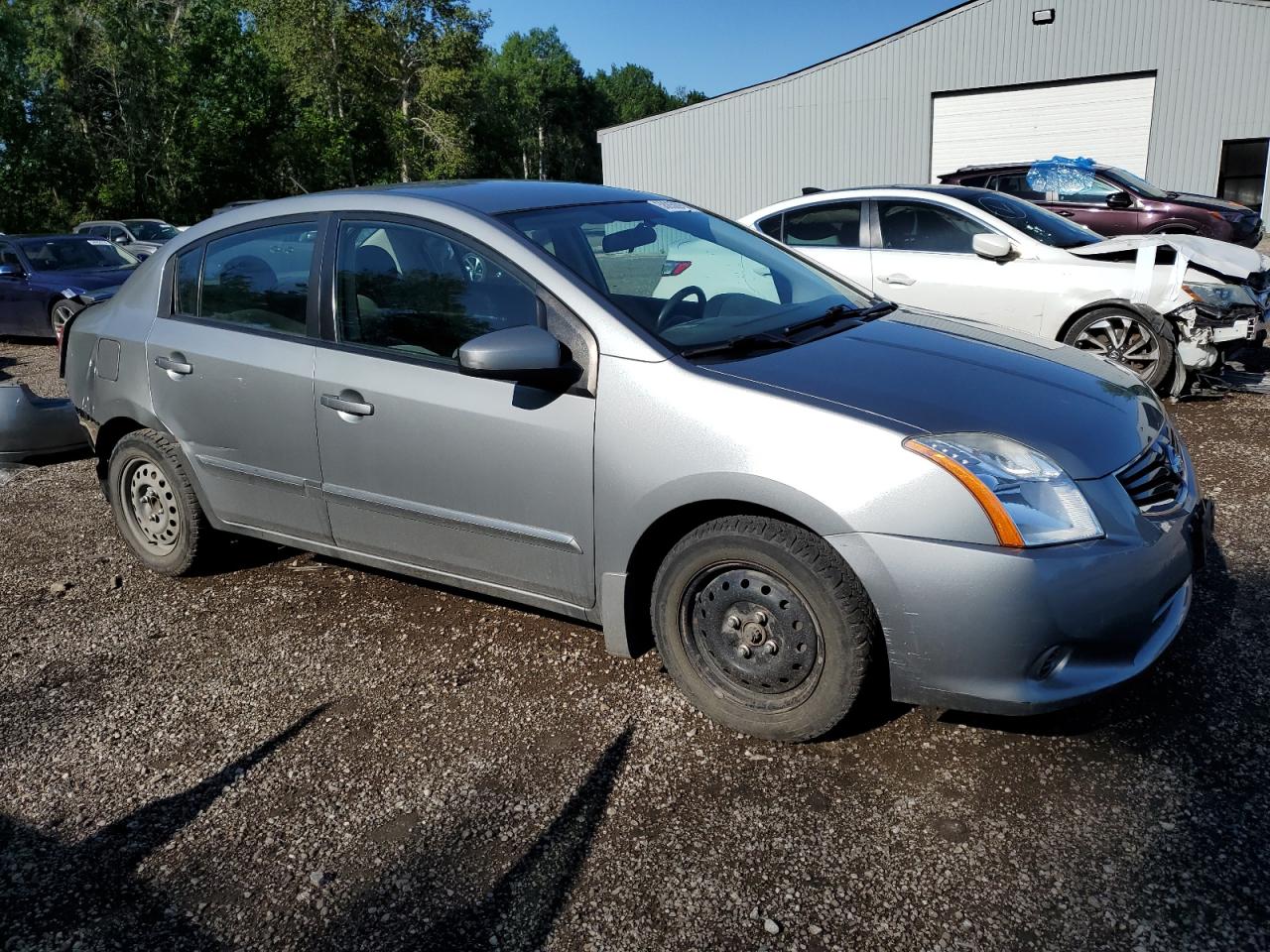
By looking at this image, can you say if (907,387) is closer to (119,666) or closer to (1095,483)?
(1095,483)

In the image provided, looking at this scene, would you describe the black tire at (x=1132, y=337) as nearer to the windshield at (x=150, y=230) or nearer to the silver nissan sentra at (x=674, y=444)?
the silver nissan sentra at (x=674, y=444)

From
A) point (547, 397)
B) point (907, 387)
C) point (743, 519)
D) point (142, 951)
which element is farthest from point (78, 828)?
point (907, 387)

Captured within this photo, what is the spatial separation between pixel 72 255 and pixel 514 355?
41.0ft

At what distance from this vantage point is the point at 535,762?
303 cm

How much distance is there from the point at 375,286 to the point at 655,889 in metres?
2.31

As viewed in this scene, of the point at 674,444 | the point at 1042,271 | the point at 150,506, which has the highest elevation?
the point at 1042,271

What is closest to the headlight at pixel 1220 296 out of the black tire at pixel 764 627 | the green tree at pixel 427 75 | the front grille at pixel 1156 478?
the front grille at pixel 1156 478

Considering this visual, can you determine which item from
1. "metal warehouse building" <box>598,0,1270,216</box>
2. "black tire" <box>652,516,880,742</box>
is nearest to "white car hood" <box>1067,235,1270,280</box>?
"black tire" <box>652,516,880,742</box>

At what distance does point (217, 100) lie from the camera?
37.8m

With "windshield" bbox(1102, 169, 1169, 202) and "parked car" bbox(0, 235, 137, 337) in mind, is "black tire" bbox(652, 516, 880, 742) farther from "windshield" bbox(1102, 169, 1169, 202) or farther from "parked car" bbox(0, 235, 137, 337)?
"windshield" bbox(1102, 169, 1169, 202)

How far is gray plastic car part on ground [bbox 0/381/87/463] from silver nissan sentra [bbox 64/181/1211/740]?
6.95 feet

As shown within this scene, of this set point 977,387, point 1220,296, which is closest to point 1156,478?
point 977,387

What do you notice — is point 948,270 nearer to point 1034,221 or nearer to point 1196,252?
point 1034,221

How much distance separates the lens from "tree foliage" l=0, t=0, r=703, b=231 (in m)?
35.1
